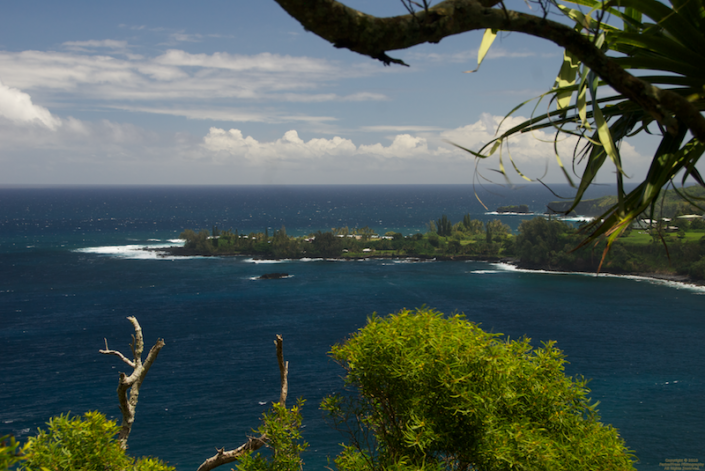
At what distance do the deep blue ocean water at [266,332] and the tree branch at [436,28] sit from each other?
3780cm

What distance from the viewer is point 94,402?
4559cm

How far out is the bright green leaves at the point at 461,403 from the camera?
893cm

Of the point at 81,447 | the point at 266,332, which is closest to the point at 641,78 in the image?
the point at 81,447

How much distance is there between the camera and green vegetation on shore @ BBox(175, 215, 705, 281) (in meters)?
102

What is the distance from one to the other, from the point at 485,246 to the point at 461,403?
12282cm

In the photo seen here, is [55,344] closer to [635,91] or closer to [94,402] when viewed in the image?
[94,402]

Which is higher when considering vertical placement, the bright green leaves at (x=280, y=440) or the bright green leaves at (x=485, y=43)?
the bright green leaves at (x=485, y=43)

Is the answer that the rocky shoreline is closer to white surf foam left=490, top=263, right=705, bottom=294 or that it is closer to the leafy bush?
white surf foam left=490, top=263, right=705, bottom=294

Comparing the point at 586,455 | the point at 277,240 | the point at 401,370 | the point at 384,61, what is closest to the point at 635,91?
the point at 384,61

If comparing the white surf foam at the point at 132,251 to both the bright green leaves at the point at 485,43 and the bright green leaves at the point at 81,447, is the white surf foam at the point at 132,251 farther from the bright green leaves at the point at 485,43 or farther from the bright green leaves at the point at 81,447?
the bright green leaves at the point at 485,43

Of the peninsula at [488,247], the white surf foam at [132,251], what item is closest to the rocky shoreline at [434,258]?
the peninsula at [488,247]

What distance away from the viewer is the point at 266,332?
64.9 meters

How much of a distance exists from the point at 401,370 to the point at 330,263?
A: 108140 millimetres

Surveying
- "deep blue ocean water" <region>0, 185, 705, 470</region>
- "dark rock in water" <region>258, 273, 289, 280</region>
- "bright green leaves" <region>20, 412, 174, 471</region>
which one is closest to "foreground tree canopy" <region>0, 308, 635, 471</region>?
"bright green leaves" <region>20, 412, 174, 471</region>
